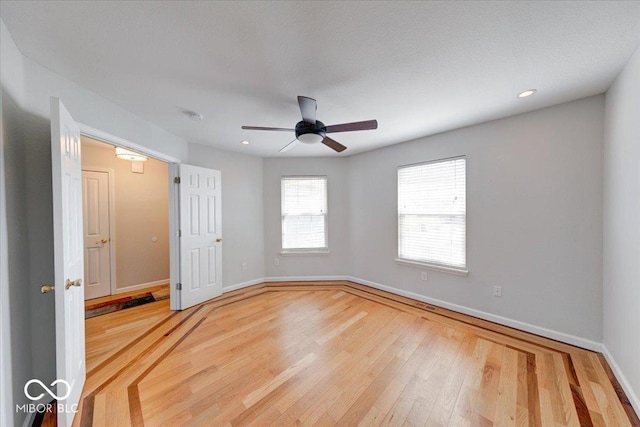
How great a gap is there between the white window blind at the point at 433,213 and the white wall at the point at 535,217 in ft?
0.40

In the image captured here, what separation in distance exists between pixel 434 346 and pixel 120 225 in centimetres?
495

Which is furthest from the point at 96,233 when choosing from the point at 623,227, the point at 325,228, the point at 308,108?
the point at 623,227

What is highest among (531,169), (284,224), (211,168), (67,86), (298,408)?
(67,86)

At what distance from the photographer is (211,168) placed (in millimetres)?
3602

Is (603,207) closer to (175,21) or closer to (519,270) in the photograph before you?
(519,270)

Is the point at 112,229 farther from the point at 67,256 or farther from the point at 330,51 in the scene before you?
the point at 330,51

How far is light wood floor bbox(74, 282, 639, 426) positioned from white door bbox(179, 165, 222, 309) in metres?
0.48

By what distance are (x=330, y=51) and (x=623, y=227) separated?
2.50m

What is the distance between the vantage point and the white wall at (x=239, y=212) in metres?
3.74

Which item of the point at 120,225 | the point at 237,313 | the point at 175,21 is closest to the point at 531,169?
the point at 175,21

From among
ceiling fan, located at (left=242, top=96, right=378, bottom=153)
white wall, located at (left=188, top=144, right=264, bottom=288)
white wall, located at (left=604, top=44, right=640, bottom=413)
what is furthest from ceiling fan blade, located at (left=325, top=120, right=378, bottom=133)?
white wall, located at (left=188, top=144, right=264, bottom=288)

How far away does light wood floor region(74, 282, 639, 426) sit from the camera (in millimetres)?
1480

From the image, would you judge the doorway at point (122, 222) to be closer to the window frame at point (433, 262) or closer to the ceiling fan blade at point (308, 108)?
the ceiling fan blade at point (308, 108)

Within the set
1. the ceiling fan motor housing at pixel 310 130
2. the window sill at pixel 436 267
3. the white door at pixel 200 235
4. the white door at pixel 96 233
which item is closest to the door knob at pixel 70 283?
the white door at pixel 200 235
